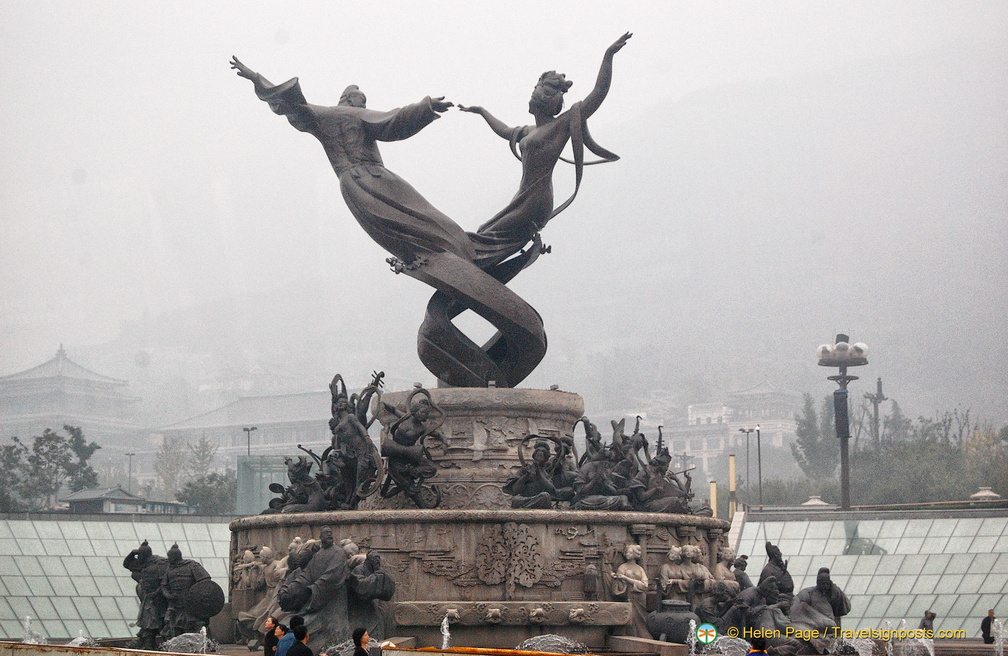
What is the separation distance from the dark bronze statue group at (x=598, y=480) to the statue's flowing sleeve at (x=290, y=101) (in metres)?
5.50

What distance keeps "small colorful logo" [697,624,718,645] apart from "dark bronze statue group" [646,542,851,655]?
396 millimetres

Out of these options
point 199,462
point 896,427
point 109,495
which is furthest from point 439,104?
point 896,427

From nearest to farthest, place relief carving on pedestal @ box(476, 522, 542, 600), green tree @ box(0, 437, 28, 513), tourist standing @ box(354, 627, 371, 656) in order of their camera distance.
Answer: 1. tourist standing @ box(354, 627, 371, 656)
2. relief carving on pedestal @ box(476, 522, 542, 600)
3. green tree @ box(0, 437, 28, 513)

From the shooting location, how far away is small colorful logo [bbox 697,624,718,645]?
12.9 meters

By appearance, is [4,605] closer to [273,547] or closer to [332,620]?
[273,547]

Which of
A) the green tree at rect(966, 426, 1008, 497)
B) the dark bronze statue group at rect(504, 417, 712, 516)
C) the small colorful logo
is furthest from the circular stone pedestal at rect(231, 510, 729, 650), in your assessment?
the green tree at rect(966, 426, 1008, 497)

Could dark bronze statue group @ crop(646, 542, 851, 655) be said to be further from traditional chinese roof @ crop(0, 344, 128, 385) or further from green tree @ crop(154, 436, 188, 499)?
traditional chinese roof @ crop(0, 344, 128, 385)

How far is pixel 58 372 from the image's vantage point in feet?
306

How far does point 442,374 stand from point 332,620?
500 centimetres

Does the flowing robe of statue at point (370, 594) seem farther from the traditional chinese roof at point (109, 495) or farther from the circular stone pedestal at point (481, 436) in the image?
the traditional chinese roof at point (109, 495)

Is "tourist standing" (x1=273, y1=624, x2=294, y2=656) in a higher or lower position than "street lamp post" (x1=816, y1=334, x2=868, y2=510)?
lower

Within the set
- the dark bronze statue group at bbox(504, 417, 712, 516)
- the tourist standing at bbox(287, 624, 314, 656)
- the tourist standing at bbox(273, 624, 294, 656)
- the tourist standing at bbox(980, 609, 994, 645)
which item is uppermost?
the dark bronze statue group at bbox(504, 417, 712, 516)

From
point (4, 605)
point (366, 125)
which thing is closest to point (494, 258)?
point (366, 125)

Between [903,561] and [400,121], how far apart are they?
1435 centimetres
